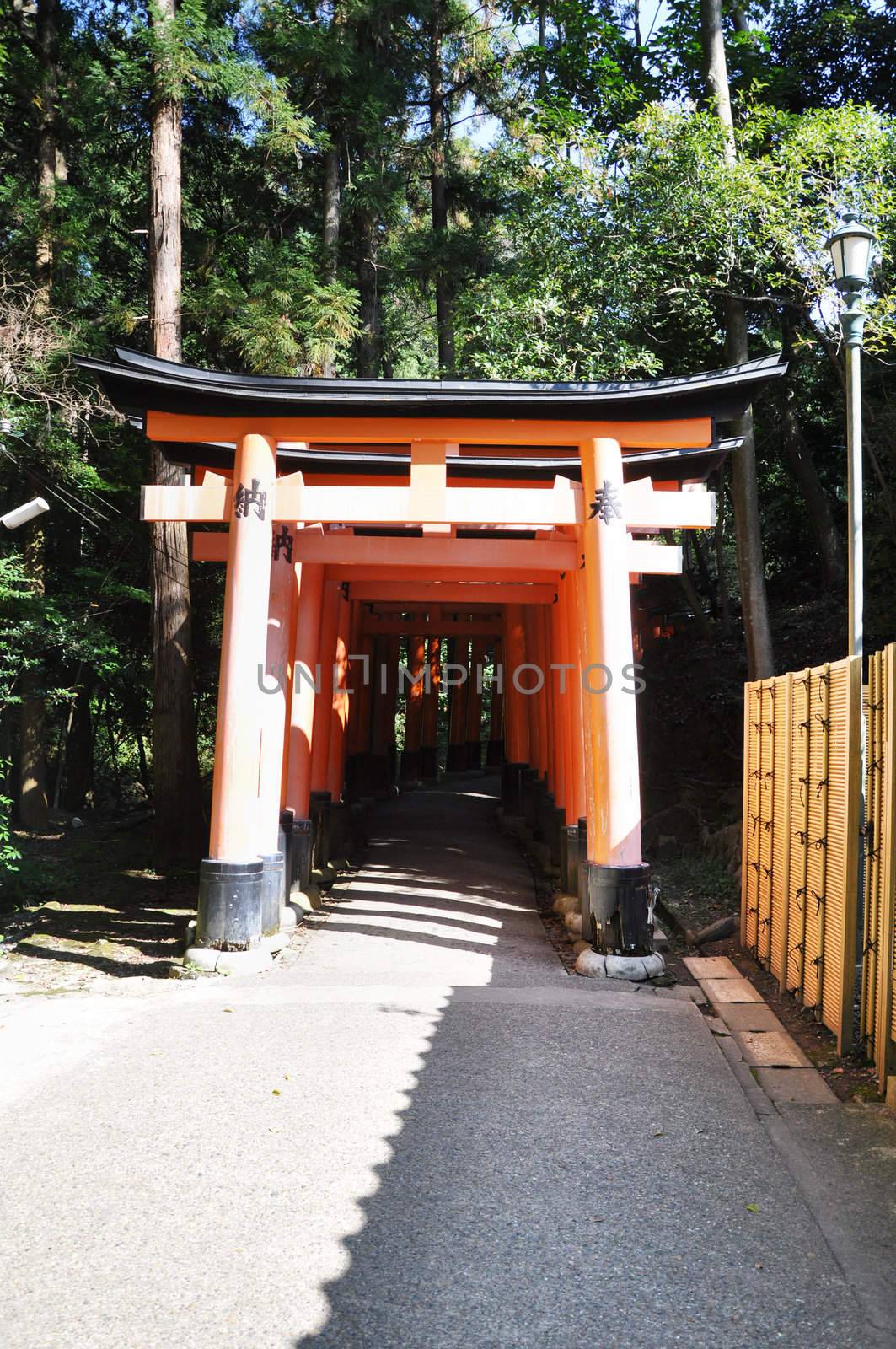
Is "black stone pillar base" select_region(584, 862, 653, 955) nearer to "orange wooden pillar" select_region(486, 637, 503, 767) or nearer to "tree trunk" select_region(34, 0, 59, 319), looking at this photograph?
"tree trunk" select_region(34, 0, 59, 319)

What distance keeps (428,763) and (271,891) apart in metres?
15.6

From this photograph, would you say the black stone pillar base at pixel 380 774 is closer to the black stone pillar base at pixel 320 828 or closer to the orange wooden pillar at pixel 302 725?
the black stone pillar base at pixel 320 828

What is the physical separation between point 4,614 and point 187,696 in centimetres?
231

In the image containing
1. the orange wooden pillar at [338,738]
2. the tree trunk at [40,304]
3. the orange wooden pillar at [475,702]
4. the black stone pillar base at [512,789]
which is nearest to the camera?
the orange wooden pillar at [338,738]

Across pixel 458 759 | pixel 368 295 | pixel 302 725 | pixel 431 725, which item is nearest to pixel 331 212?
pixel 368 295

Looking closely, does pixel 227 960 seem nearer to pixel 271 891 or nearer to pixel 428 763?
pixel 271 891

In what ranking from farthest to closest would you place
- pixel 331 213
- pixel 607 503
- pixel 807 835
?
pixel 331 213, pixel 607 503, pixel 807 835

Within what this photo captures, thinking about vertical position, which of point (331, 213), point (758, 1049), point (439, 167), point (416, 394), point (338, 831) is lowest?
point (758, 1049)

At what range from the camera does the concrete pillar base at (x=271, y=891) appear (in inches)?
284

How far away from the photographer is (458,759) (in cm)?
2536

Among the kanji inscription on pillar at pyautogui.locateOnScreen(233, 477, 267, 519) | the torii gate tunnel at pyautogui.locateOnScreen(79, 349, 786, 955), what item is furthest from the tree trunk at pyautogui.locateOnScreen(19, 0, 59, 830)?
the kanji inscription on pillar at pyautogui.locateOnScreen(233, 477, 267, 519)

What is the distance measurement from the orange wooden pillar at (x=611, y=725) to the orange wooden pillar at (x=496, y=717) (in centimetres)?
1306

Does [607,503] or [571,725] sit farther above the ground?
[607,503]

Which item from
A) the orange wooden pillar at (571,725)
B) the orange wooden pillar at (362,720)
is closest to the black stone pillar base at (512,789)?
the orange wooden pillar at (362,720)
